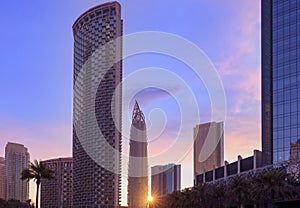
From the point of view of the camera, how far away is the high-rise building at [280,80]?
391ft

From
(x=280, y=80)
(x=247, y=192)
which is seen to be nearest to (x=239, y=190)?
(x=247, y=192)

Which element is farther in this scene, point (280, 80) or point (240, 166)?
point (280, 80)

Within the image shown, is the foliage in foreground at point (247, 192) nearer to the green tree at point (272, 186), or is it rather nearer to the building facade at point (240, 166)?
the green tree at point (272, 186)

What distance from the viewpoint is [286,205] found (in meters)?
88.9

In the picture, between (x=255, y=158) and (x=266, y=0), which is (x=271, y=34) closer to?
(x=266, y=0)

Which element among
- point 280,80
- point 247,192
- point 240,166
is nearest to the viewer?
point 247,192

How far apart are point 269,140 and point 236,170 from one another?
35.8 feet

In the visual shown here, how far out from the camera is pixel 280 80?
12406 centimetres

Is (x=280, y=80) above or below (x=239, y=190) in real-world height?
above

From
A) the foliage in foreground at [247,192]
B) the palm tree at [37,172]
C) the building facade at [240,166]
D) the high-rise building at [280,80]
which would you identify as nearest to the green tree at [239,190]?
the foliage in foreground at [247,192]

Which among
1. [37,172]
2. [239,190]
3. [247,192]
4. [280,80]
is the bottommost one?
[247,192]

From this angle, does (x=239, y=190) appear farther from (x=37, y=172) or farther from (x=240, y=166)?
(x=240, y=166)

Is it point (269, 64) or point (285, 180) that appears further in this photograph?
point (269, 64)

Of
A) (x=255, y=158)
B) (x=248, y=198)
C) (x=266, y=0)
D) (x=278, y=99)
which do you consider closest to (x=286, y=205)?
(x=248, y=198)
